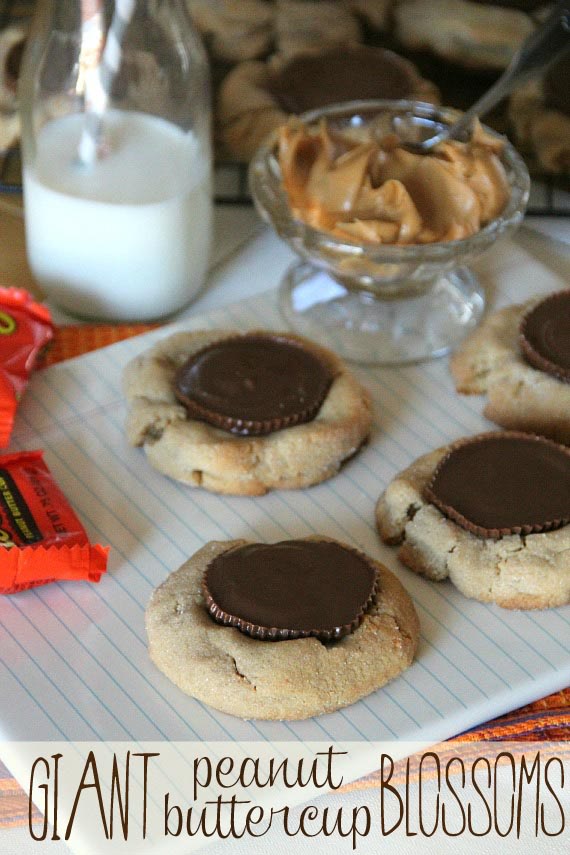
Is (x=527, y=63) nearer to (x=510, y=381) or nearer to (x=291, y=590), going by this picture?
(x=510, y=381)

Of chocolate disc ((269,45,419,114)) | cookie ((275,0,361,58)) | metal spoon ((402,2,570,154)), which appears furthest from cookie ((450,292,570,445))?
cookie ((275,0,361,58))

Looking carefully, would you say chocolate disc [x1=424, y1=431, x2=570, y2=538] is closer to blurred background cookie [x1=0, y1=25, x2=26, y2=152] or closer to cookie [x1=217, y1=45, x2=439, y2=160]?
cookie [x1=217, y1=45, x2=439, y2=160]

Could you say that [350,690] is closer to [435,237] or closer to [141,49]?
[435,237]

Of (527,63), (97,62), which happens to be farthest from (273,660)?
(527,63)

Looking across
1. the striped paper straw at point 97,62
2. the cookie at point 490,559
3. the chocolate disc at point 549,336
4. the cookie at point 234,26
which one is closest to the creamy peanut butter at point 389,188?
Answer: the chocolate disc at point 549,336

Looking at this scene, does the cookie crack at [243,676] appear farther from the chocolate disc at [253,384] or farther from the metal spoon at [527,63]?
the metal spoon at [527,63]

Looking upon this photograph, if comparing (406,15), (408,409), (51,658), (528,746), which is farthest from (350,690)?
(406,15)
